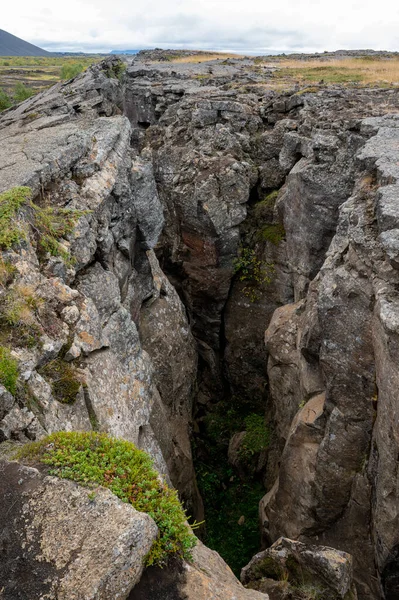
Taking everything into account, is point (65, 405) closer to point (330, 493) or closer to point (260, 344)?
point (330, 493)

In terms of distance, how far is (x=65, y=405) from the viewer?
9211 mm

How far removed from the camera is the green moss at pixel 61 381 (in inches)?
366

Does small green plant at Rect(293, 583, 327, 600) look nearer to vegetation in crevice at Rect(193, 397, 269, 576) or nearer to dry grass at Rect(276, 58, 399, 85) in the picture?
vegetation in crevice at Rect(193, 397, 269, 576)

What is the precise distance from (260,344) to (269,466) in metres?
6.38

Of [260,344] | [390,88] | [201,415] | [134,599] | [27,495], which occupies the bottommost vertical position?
[201,415]

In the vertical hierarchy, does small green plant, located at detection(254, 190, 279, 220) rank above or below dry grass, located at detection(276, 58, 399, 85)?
below

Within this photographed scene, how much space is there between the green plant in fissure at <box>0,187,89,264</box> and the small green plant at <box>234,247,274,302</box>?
11.7 m

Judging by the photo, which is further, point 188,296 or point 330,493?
point 188,296

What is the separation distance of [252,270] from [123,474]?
1764cm

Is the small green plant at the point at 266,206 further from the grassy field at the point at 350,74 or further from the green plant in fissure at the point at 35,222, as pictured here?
the green plant in fissure at the point at 35,222

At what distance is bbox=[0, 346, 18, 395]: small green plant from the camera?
7.83m

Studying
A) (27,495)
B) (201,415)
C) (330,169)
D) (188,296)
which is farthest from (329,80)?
(27,495)

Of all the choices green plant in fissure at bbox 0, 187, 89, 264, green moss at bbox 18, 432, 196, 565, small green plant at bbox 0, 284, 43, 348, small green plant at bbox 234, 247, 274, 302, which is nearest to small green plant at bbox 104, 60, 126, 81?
small green plant at bbox 234, 247, 274, 302

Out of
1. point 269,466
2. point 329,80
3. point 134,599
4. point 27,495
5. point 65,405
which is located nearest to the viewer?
point 134,599
